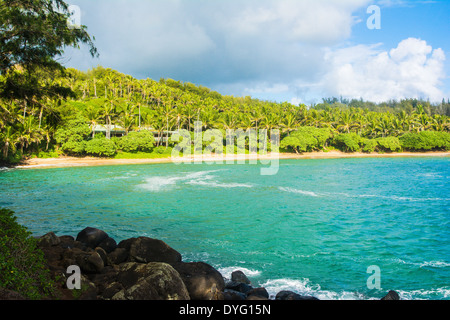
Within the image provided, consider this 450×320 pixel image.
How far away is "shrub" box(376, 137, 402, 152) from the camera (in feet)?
316

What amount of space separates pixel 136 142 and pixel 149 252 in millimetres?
64755

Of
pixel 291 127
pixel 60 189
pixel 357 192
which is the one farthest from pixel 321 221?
pixel 291 127

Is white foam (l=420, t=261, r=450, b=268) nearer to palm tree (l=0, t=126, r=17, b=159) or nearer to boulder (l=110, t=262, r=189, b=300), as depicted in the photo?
boulder (l=110, t=262, r=189, b=300)

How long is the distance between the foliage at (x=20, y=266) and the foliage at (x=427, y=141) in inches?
4290

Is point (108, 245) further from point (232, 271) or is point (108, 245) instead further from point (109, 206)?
point (109, 206)

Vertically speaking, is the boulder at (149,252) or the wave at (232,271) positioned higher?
the boulder at (149,252)

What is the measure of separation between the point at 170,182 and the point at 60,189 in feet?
41.2

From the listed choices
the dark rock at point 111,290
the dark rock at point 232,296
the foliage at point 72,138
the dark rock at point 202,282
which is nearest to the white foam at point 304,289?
the dark rock at point 232,296

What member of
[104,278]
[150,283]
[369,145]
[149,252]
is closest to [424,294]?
[150,283]

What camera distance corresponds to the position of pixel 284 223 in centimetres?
2073

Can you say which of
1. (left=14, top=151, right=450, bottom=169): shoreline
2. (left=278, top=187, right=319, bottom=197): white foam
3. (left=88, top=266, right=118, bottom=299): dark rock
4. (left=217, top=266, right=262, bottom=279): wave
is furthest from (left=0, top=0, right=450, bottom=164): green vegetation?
(left=278, top=187, right=319, bottom=197): white foam

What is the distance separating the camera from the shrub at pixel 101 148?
215 feet

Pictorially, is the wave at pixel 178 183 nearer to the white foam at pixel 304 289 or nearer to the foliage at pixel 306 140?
the white foam at pixel 304 289

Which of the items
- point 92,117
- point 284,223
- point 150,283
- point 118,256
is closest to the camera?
point 150,283
